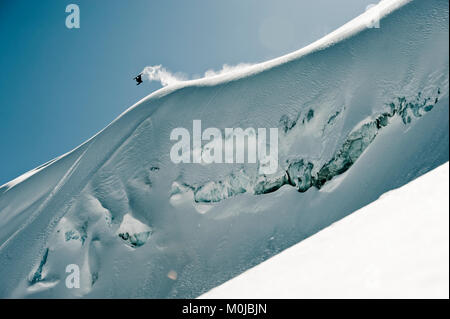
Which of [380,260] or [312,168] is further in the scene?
[312,168]

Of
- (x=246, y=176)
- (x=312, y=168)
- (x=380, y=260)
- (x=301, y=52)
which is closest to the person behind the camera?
(x=380, y=260)

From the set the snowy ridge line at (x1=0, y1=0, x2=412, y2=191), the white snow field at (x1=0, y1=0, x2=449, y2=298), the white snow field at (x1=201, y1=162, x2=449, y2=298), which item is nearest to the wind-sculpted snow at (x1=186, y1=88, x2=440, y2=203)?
the white snow field at (x1=0, y1=0, x2=449, y2=298)

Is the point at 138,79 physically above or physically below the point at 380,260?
above

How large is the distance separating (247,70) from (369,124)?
10644 millimetres

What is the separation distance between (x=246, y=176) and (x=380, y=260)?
1497 cm

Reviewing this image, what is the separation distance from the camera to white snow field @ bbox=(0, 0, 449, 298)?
15648 millimetres

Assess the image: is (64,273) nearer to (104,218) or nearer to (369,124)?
(104,218)

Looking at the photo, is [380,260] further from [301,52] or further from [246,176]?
[301,52]

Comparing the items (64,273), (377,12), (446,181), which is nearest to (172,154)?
(64,273)

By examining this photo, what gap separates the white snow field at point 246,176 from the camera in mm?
15648

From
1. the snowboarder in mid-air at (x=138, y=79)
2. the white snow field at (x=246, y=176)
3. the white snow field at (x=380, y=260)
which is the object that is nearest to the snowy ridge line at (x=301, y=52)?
the white snow field at (x=246, y=176)

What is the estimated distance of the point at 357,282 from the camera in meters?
4.45

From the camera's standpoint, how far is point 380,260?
15.4 feet

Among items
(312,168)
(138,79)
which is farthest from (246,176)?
(138,79)
